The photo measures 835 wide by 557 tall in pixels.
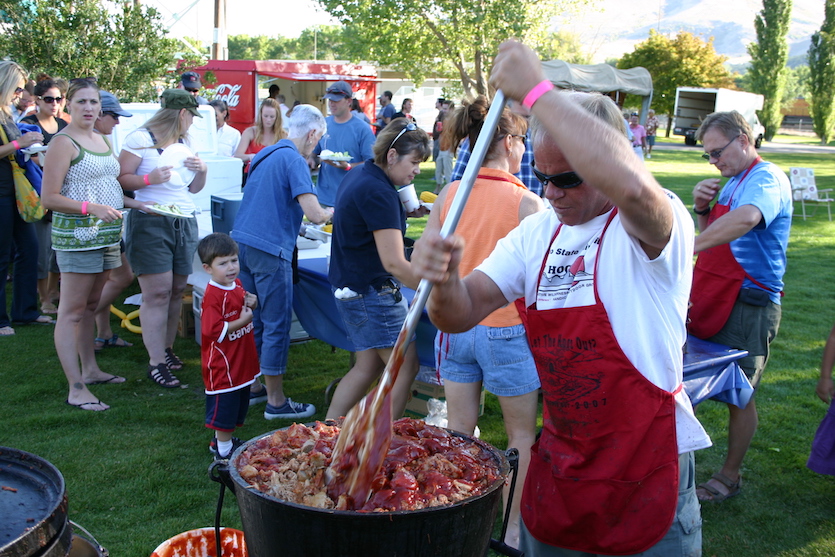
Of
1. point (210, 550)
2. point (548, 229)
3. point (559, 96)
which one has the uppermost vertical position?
point (559, 96)

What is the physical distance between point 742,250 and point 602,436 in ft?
6.93

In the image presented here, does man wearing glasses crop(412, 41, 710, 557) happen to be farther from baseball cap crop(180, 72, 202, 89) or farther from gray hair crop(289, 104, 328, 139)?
baseball cap crop(180, 72, 202, 89)

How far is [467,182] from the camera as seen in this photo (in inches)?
72.7

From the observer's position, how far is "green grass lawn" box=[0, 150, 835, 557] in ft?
11.3

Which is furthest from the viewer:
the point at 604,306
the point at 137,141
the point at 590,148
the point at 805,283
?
the point at 805,283

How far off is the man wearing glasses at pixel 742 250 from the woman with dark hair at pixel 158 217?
3.50m

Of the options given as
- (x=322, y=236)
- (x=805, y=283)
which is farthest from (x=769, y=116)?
(x=322, y=236)

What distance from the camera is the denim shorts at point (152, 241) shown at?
15.8 ft

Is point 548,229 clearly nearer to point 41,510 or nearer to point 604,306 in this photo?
point 604,306

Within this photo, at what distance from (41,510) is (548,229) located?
1.65m

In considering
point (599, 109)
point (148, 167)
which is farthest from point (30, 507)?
point (148, 167)

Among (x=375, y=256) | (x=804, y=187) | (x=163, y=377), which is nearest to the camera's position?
(x=375, y=256)

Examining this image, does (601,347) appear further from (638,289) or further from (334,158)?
(334,158)

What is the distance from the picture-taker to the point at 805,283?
8.83 metres
